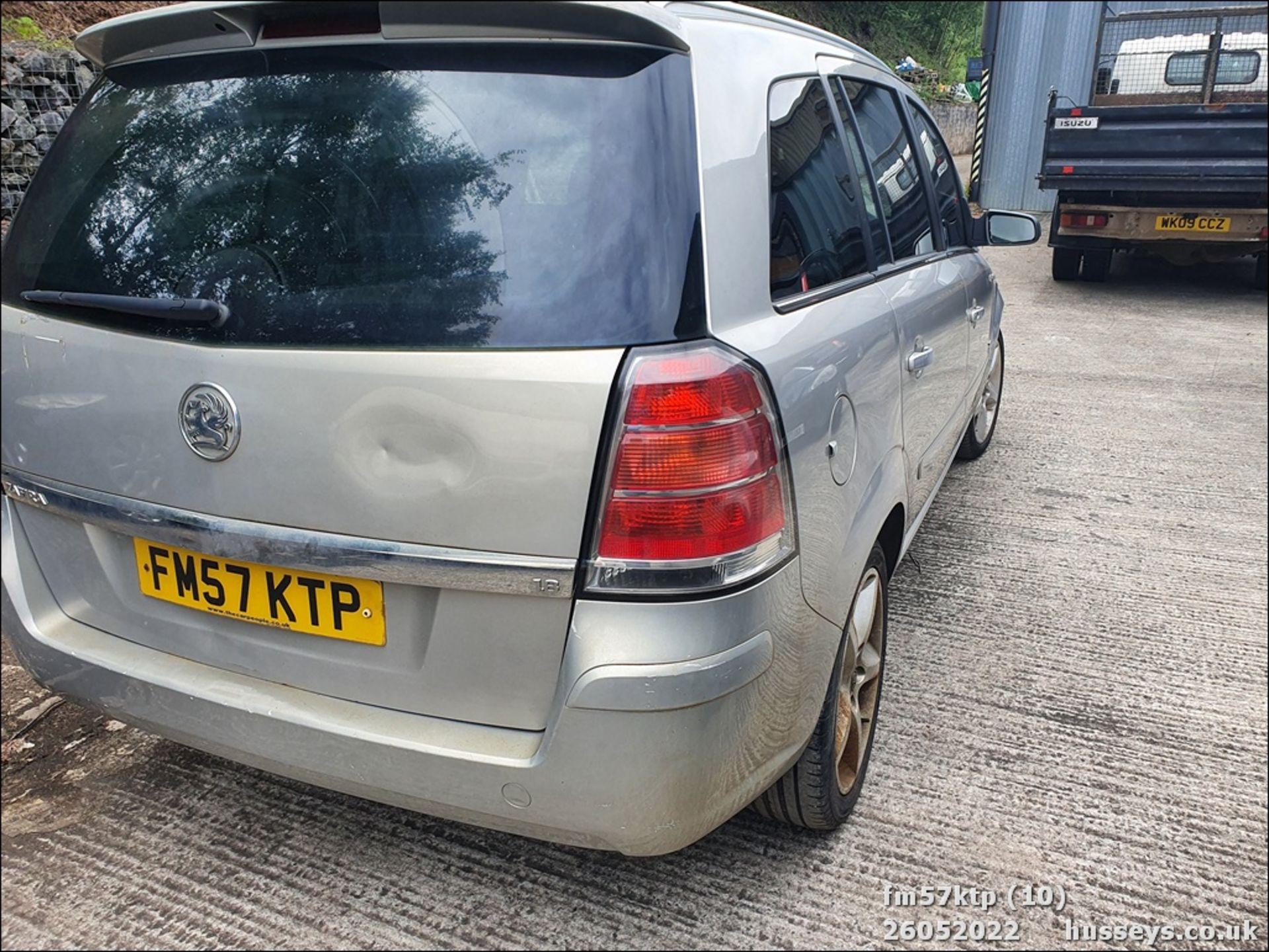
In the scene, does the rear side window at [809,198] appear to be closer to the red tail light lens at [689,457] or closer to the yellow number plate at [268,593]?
the red tail light lens at [689,457]

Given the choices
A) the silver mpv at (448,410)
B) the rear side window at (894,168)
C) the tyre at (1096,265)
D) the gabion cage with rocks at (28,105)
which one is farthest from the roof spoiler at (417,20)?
the tyre at (1096,265)

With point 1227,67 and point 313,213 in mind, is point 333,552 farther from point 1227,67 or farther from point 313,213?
point 1227,67

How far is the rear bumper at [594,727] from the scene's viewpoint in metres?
1.55

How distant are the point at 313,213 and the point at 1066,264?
1037 cm

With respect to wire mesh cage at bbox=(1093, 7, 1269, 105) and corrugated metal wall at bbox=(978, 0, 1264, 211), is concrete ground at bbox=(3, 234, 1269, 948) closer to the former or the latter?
wire mesh cage at bbox=(1093, 7, 1269, 105)

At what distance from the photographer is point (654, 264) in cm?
155

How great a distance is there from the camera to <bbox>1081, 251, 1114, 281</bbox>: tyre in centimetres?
1025

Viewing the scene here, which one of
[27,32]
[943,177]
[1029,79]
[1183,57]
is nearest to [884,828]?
[943,177]

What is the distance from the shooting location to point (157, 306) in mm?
1689

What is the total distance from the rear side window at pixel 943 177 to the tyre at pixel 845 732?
1.55 meters

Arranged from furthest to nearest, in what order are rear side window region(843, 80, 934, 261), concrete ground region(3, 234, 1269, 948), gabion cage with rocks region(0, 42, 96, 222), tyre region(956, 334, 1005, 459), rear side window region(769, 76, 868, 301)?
gabion cage with rocks region(0, 42, 96, 222), tyre region(956, 334, 1005, 459), rear side window region(843, 80, 934, 261), concrete ground region(3, 234, 1269, 948), rear side window region(769, 76, 868, 301)

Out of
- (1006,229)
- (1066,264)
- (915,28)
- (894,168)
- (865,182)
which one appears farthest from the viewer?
(915,28)

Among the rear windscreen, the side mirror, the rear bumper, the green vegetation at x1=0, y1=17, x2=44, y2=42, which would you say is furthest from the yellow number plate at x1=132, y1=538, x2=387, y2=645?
the green vegetation at x1=0, y1=17, x2=44, y2=42

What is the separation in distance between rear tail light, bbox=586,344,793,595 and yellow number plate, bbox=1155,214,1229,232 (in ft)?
29.3
